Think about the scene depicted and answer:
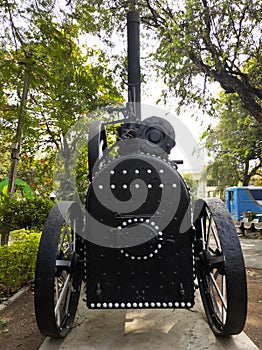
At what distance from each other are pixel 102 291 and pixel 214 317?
934 mm

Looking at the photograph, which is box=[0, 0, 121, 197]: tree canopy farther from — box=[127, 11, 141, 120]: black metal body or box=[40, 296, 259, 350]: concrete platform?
box=[40, 296, 259, 350]: concrete platform

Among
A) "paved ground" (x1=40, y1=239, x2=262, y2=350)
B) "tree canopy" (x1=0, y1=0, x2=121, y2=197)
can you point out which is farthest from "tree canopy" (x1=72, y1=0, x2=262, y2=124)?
"paved ground" (x1=40, y1=239, x2=262, y2=350)

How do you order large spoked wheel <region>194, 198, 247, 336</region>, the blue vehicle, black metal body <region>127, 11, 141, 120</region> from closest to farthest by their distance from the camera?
large spoked wheel <region>194, 198, 247, 336</region> < black metal body <region>127, 11, 141, 120</region> < the blue vehicle

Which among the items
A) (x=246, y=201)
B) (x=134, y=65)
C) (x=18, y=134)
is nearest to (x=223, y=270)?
(x=134, y=65)

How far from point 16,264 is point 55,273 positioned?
2.12 metres

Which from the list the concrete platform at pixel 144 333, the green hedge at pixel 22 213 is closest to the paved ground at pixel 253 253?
the green hedge at pixel 22 213

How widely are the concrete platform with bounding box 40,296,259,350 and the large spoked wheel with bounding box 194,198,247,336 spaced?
12cm

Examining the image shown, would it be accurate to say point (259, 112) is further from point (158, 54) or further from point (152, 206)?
point (152, 206)

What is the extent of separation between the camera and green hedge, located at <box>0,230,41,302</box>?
14.3ft

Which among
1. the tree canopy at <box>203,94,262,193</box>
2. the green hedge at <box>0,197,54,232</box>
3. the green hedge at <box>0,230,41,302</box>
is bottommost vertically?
the green hedge at <box>0,230,41,302</box>

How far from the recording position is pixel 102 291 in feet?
8.64

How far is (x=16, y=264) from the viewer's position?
14.5ft

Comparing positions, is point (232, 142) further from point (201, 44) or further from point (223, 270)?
point (223, 270)

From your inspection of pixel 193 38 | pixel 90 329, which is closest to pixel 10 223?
pixel 90 329
